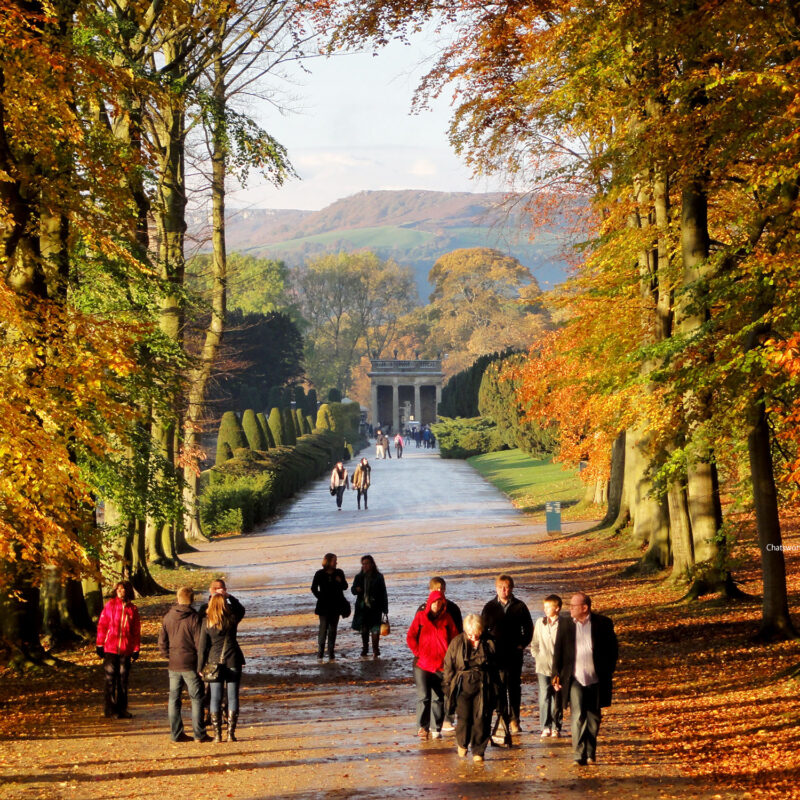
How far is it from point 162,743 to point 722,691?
17.5 ft

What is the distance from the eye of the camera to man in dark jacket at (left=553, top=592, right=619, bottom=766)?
8938mm

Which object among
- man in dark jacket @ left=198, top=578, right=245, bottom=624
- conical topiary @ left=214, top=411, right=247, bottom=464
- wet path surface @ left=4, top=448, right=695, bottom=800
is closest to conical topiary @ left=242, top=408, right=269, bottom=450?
conical topiary @ left=214, top=411, right=247, bottom=464

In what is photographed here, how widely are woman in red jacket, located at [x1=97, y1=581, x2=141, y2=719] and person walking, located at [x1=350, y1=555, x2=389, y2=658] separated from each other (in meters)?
3.34

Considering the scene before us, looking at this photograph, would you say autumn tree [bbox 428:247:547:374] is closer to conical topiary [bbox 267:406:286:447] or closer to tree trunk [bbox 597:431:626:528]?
conical topiary [bbox 267:406:286:447]

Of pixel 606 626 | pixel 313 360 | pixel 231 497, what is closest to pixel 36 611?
pixel 606 626

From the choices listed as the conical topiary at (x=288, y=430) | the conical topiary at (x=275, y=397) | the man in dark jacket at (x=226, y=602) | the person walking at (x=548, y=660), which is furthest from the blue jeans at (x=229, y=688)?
the conical topiary at (x=275, y=397)

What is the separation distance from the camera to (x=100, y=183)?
41.5ft

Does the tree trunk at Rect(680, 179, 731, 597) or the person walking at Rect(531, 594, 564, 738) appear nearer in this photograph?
the person walking at Rect(531, 594, 564, 738)

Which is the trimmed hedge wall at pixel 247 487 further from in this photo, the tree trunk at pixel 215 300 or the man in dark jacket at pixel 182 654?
the man in dark jacket at pixel 182 654

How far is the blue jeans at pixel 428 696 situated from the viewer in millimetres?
10102

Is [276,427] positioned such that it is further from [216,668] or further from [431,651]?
[431,651]

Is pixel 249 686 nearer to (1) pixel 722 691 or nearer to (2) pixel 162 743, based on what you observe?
(2) pixel 162 743

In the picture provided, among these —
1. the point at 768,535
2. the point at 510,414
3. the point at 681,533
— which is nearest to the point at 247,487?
the point at 681,533

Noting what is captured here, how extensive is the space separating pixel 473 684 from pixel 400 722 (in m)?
1.94
